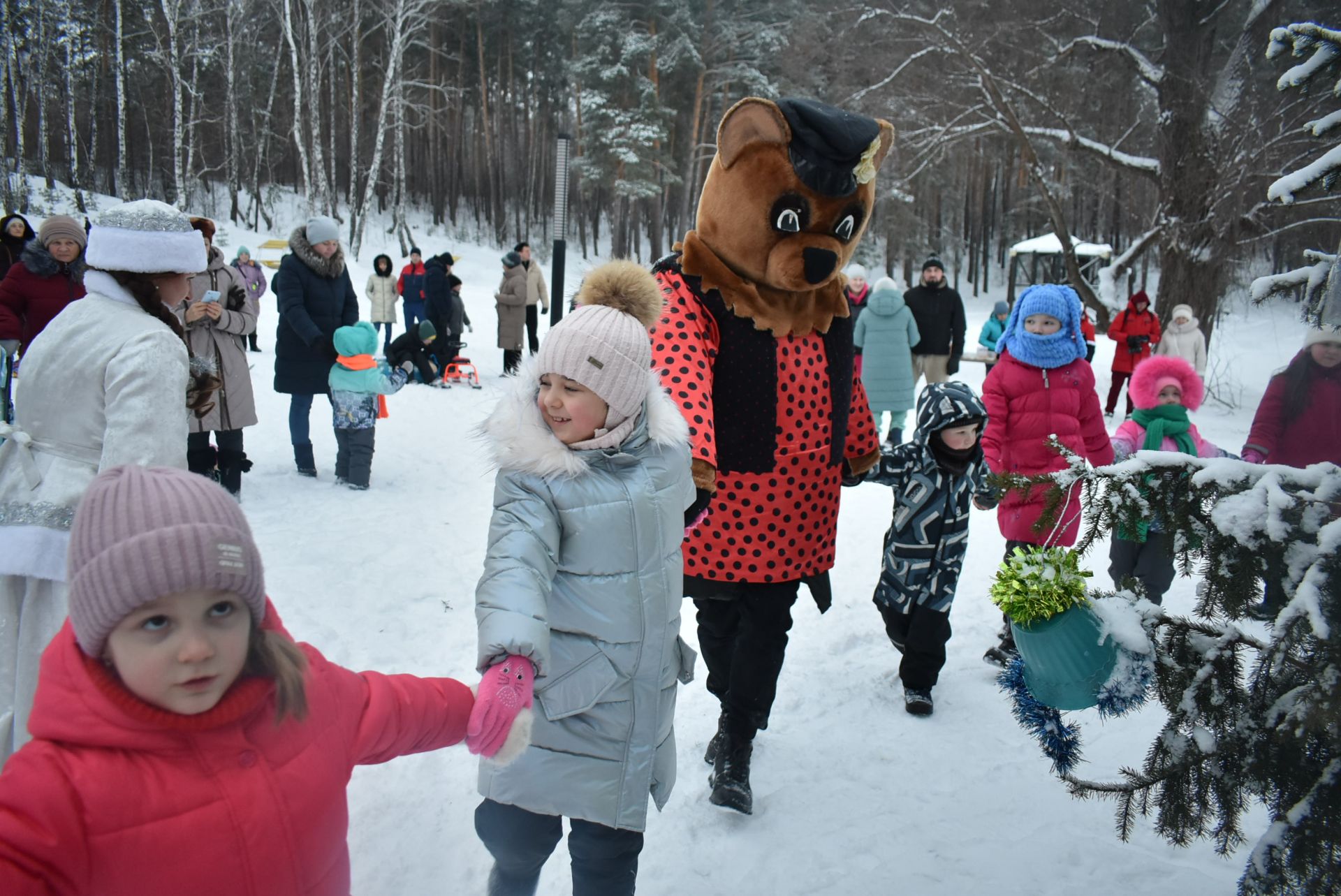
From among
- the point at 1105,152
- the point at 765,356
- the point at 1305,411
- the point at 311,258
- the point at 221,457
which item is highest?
the point at 1105,152

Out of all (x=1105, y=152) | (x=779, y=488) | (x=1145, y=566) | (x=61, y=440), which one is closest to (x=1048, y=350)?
(x=1145, y=566)

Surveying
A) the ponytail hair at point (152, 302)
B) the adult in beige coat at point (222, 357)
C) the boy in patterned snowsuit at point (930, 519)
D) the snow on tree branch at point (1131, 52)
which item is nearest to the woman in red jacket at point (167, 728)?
the ponytail hair at point (152, 302)

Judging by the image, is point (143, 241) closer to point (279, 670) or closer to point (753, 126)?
point (279, 670)

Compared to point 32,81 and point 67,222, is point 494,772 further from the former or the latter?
point 32,81

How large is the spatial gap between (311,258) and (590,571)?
5.14 meters

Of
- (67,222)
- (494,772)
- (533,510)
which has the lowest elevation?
(494,772)

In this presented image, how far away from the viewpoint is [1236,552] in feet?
5.52

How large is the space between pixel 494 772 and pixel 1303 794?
1.68m

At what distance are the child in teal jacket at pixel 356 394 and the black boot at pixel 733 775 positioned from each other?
4252mm

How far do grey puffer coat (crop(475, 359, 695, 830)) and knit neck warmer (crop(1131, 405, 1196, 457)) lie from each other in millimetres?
3017

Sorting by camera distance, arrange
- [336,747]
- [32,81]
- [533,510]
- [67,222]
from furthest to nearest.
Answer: [32,81]
[67,222]
[533,510]
[336,747]

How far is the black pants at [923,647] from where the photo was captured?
3648 millimetres

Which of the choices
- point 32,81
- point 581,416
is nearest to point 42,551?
point 581,416

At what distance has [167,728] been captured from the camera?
4.29ft
